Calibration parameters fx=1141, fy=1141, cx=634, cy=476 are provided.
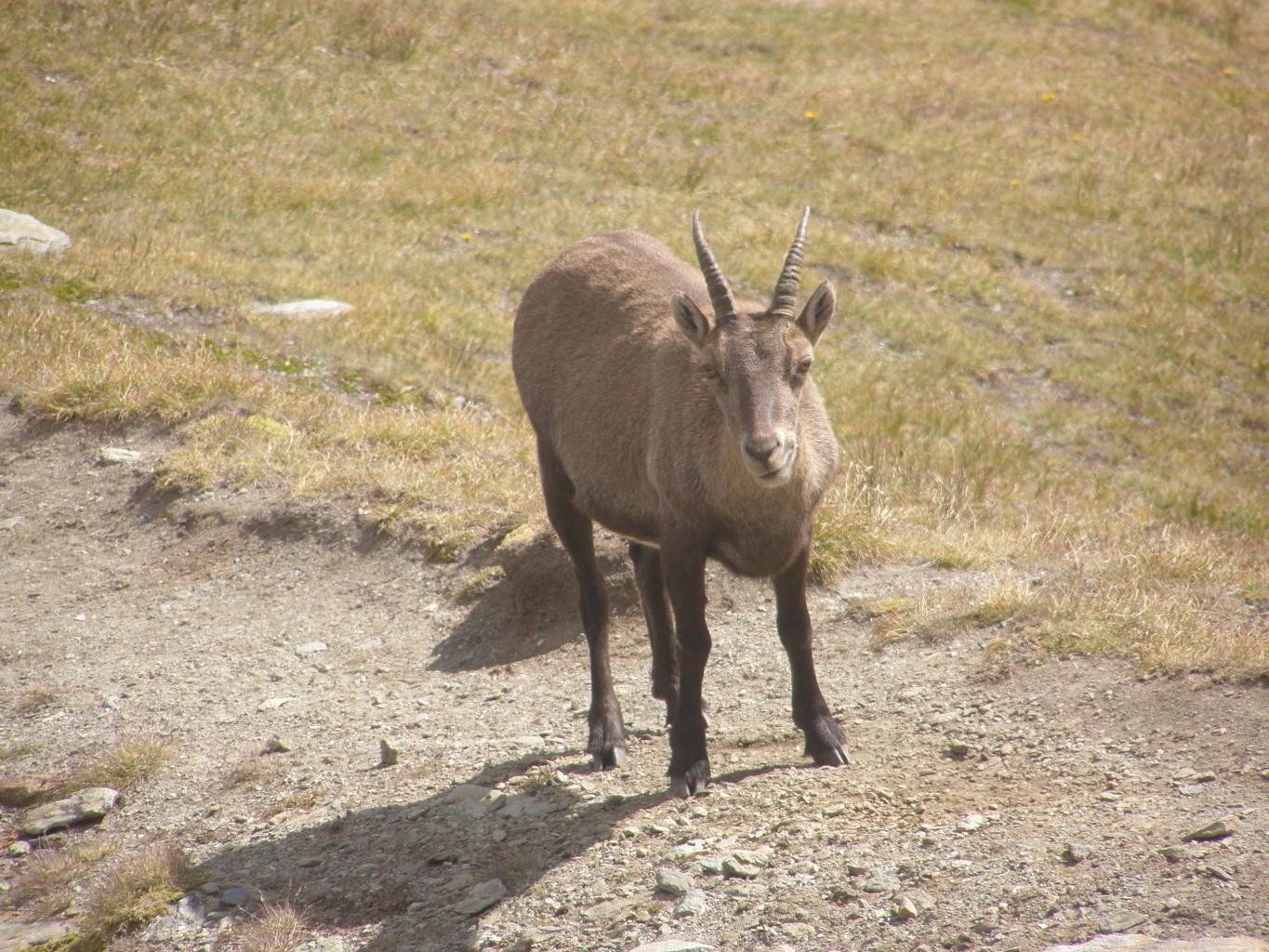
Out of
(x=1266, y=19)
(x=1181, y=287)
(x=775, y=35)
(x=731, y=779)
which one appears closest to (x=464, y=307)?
(x=731, y=779)

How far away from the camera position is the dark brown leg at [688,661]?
5781mm

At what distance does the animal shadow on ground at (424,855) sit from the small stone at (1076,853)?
204cm

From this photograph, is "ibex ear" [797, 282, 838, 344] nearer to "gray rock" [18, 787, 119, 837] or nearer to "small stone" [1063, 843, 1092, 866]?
"small stone" [1063, 843, 1092, 866]

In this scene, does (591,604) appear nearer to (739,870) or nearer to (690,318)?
(690,318)

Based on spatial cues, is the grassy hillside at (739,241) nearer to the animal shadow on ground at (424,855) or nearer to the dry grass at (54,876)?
the animal shadow on ground at (424,855)

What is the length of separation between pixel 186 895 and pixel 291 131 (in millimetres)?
18758

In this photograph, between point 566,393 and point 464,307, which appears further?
point 464,307

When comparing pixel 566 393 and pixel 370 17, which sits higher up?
pixel 370 17

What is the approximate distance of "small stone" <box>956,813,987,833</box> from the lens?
4.92 m

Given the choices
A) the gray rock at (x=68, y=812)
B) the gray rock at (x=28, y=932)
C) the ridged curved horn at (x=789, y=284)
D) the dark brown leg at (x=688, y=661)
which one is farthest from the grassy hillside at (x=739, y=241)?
the gray rock at (x=28, y=932)

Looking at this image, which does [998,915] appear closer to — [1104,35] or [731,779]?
[731,779]

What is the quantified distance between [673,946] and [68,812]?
399 centimetres

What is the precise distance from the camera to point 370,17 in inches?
1021

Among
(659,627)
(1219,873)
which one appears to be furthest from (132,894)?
(1219,873)
